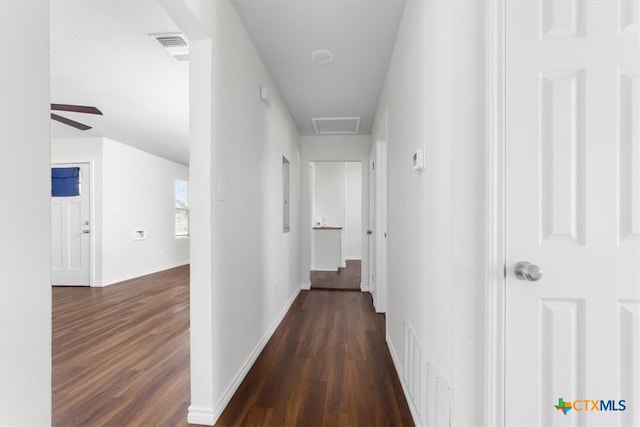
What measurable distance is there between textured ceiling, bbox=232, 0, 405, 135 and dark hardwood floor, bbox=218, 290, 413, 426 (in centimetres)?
247

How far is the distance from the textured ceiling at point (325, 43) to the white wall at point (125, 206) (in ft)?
11.9

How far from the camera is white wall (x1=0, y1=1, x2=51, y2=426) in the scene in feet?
2.10

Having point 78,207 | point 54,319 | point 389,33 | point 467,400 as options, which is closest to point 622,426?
point 467,400

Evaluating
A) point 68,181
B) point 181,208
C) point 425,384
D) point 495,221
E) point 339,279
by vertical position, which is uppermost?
point 68,181

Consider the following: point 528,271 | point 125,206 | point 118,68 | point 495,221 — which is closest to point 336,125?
point 118,68

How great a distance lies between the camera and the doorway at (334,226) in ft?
18.3

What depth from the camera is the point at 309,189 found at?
4.82m

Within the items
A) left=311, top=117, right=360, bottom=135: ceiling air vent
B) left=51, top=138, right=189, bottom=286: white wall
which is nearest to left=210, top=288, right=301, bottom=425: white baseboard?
left=311, top=117, right=360, bottom=135: ceiling air vent

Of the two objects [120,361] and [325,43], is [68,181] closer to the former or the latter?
[120,361]

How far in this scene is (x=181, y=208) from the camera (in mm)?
7281

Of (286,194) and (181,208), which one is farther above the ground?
(286,194)

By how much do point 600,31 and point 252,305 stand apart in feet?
7.81

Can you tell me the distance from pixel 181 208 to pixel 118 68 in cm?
496

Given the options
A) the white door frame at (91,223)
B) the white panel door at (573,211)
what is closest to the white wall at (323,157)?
the white door frame at (91,223)
